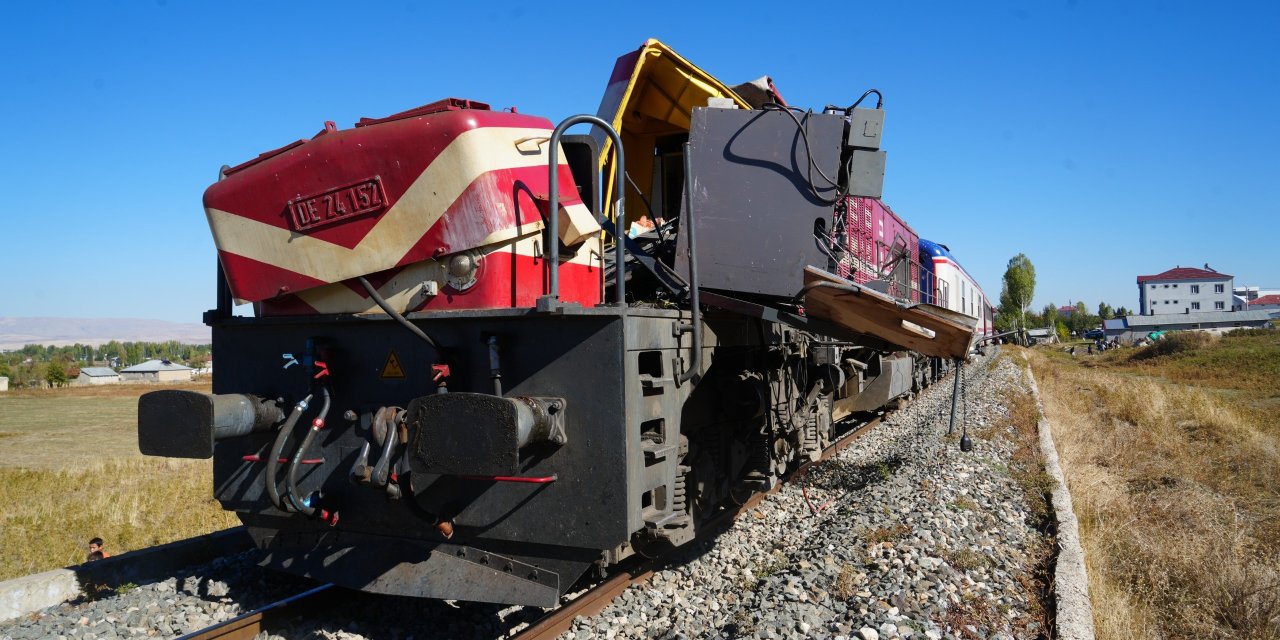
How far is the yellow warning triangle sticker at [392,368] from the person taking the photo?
4.23 metres

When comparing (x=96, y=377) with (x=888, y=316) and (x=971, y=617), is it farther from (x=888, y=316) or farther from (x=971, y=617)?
(x=971, y=617)

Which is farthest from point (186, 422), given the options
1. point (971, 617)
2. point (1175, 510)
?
point (1175, 510)

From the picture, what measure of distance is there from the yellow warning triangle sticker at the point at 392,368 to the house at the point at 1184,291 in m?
123

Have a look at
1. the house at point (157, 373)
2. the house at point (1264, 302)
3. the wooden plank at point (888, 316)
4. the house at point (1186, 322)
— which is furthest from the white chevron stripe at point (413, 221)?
the house at point (1264, 302)

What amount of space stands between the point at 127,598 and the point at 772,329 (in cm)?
444

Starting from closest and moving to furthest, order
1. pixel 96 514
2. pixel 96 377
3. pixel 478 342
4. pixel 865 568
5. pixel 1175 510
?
pixel 478 342
pixel 865 568
pixel 1175 510
pixel 96 514
pixel 96 377

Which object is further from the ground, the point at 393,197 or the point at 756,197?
the point at 756,197

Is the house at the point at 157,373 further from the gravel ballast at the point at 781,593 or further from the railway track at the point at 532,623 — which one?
the railway track at the point at 532,623

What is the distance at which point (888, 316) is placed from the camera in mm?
4828

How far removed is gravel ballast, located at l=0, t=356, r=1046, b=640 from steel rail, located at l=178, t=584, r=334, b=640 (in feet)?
0.39

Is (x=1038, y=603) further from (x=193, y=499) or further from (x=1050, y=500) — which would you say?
(x=193, y=499)

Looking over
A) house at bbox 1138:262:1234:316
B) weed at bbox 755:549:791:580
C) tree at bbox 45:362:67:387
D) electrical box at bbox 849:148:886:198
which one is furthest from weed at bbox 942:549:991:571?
house at bbox 1138:262:1234:316

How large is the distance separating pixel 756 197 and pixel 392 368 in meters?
2.71

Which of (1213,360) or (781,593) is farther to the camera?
(1213,360)
